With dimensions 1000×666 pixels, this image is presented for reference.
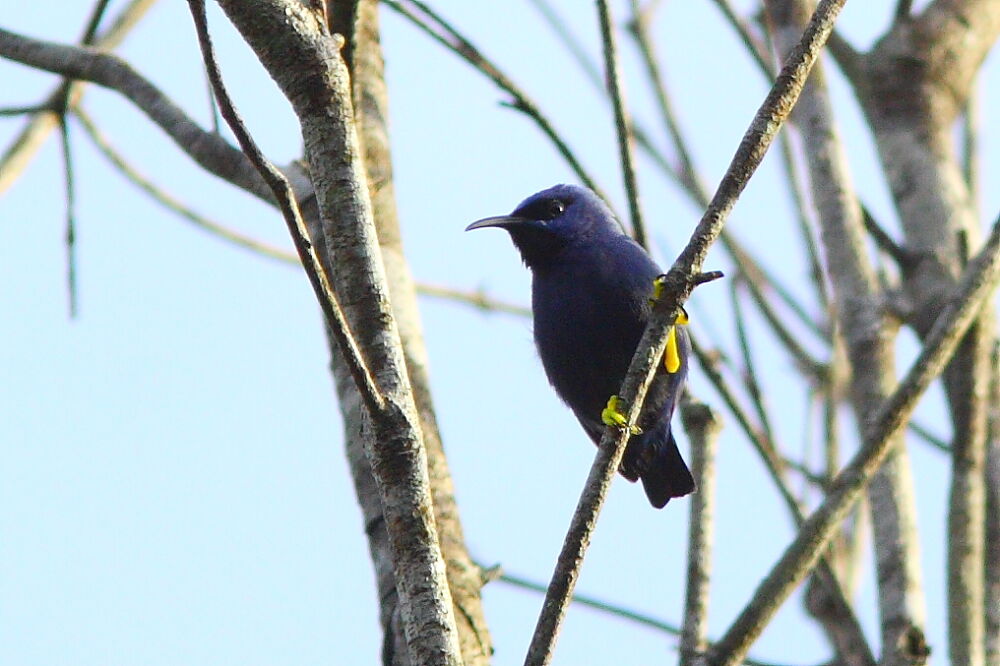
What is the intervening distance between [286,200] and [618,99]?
6.85ft

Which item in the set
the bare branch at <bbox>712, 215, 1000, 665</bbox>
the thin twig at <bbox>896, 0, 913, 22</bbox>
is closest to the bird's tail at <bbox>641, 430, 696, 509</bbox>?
the bare branch at <bbox>712, 215, 1000, 665</bbox>

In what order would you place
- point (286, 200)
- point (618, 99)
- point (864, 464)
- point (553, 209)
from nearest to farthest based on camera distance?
point (286, 200)
point (864, 464)
point (618, 99)
point (553, 209)

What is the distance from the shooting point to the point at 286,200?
2.79m

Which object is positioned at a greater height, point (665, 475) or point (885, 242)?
point (885, 242)

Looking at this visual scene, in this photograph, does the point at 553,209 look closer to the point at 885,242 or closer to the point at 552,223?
the point at 552,223

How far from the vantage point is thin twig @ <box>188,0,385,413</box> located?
2740mm

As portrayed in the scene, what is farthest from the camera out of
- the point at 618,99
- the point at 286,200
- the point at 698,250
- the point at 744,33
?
the point at 744,33

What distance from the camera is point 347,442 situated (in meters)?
4.39

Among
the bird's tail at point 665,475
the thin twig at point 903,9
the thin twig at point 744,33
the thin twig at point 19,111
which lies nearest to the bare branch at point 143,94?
the thin twig at point 19,111

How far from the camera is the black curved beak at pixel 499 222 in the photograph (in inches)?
260

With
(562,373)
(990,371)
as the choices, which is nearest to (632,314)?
(562,373)

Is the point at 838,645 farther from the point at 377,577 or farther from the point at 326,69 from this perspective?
the point at 326,69

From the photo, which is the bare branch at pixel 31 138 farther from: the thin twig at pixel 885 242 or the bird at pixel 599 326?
the thin twig at pixel 885 242

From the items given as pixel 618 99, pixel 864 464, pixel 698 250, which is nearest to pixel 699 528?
pixel 864 464
